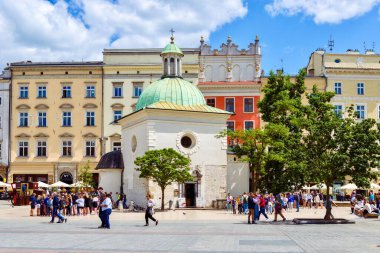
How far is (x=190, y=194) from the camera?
49.8m

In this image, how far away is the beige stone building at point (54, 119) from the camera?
2734 inches

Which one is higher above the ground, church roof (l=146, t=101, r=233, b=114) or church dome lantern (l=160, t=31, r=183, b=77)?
church dome lantern (l=160, t=31, r=183, b=77)

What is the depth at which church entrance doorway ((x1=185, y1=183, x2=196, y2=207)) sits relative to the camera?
1950 inches

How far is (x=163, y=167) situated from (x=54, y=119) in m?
29.4

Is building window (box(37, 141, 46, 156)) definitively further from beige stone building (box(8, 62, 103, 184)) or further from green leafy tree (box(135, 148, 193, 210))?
green leafy tree (box(135, 148, 193, 210))

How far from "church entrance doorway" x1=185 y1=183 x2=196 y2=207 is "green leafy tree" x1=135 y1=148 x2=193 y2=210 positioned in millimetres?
4549

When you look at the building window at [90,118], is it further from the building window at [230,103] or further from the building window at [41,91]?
the building window at [230,103]

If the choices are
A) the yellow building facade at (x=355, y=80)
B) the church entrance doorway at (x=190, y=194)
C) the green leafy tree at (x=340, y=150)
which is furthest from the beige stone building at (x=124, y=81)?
the green leafy tree at (x=340, y=150)

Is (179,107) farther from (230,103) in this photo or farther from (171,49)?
(230,103)

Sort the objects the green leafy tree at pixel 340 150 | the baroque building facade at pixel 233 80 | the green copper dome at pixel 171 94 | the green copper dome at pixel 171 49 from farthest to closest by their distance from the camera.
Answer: the baroque building facade at pixel 233 80, the green copper dome at pixel 171 49, the green copper dome at pixel 171 94, the green leafy tree at pixel 340 150

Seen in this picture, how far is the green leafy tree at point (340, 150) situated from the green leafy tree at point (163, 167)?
45.2 ft

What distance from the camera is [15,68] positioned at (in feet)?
230

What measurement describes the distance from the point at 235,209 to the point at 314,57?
119 feet

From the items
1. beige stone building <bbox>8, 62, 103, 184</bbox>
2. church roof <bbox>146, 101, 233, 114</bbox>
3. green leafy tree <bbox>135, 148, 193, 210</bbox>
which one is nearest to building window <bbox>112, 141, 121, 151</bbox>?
beige stone building <bbox>8, 62, 103, 184</bbox>
